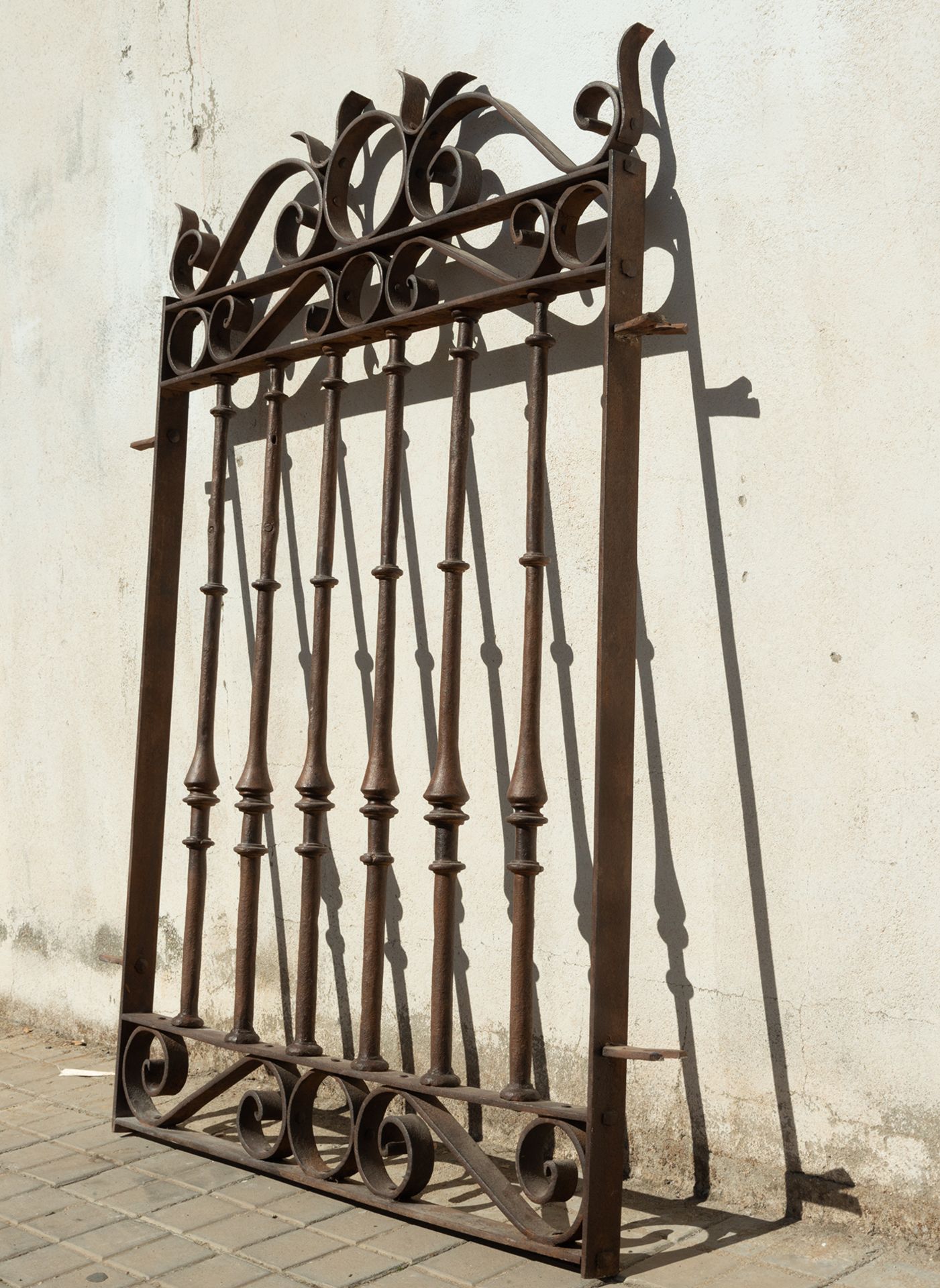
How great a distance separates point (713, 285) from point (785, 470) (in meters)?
0.43

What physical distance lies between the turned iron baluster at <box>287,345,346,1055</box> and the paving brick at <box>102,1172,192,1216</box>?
1.28 feet

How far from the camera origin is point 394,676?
326 cm

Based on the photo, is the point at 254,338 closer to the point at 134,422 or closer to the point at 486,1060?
the point at 134,422

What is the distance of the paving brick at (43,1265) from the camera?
253 cm

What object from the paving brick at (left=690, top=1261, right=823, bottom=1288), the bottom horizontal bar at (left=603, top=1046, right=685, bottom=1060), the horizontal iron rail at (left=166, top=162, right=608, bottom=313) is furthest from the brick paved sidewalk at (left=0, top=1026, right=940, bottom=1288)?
the horizontal iron rail at (left=166, top=162, right=608, bottom=313)

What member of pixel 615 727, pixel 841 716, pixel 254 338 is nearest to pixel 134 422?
pixel 254 338

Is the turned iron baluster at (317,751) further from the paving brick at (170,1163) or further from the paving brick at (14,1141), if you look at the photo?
the paving brick at (14,1141)

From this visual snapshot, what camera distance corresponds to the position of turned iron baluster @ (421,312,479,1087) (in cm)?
286

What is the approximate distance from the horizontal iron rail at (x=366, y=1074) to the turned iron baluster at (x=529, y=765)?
0.22ft

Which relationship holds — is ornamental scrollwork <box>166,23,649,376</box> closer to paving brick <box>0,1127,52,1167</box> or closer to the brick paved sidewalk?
the brick paved sidewalk

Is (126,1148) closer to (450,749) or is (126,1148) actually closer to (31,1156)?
(31,1156)

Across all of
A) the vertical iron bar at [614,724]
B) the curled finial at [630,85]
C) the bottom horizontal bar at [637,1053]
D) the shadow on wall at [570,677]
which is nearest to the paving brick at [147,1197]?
the shadow on wall at [570,677]

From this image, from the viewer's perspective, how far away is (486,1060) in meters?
3.12

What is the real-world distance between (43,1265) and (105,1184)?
1.41 ft
